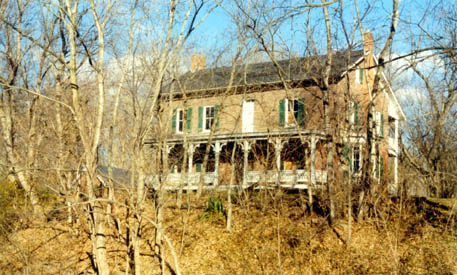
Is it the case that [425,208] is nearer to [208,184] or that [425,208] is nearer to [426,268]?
[426,268]

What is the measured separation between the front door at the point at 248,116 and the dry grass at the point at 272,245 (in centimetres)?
601

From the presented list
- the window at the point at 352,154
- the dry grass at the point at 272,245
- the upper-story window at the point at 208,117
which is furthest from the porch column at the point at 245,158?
the window at the point at 352,154

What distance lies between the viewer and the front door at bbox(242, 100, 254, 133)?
23.0m

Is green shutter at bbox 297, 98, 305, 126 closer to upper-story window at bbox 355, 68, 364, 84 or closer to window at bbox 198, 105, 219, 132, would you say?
upper-story window at bbox 355, 68, 364, 84

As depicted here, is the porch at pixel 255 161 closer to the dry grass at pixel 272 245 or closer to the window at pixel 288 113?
the window at pixel 288 113

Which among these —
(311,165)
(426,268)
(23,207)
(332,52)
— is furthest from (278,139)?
(23,207)

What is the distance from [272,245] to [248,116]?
10.0 metres

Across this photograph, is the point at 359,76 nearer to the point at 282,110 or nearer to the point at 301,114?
the point at 301,114

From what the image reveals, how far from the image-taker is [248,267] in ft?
43.9

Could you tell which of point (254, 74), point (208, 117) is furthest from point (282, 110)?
point (208, 117)

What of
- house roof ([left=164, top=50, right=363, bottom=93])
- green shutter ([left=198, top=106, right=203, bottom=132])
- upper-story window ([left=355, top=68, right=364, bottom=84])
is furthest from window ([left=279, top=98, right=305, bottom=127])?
green shutter ([left=198, top=106, right=203, bottom=132])

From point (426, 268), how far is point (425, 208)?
10.7 feet

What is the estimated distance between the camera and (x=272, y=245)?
14164mm

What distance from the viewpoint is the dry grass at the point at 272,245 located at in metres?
12.4
